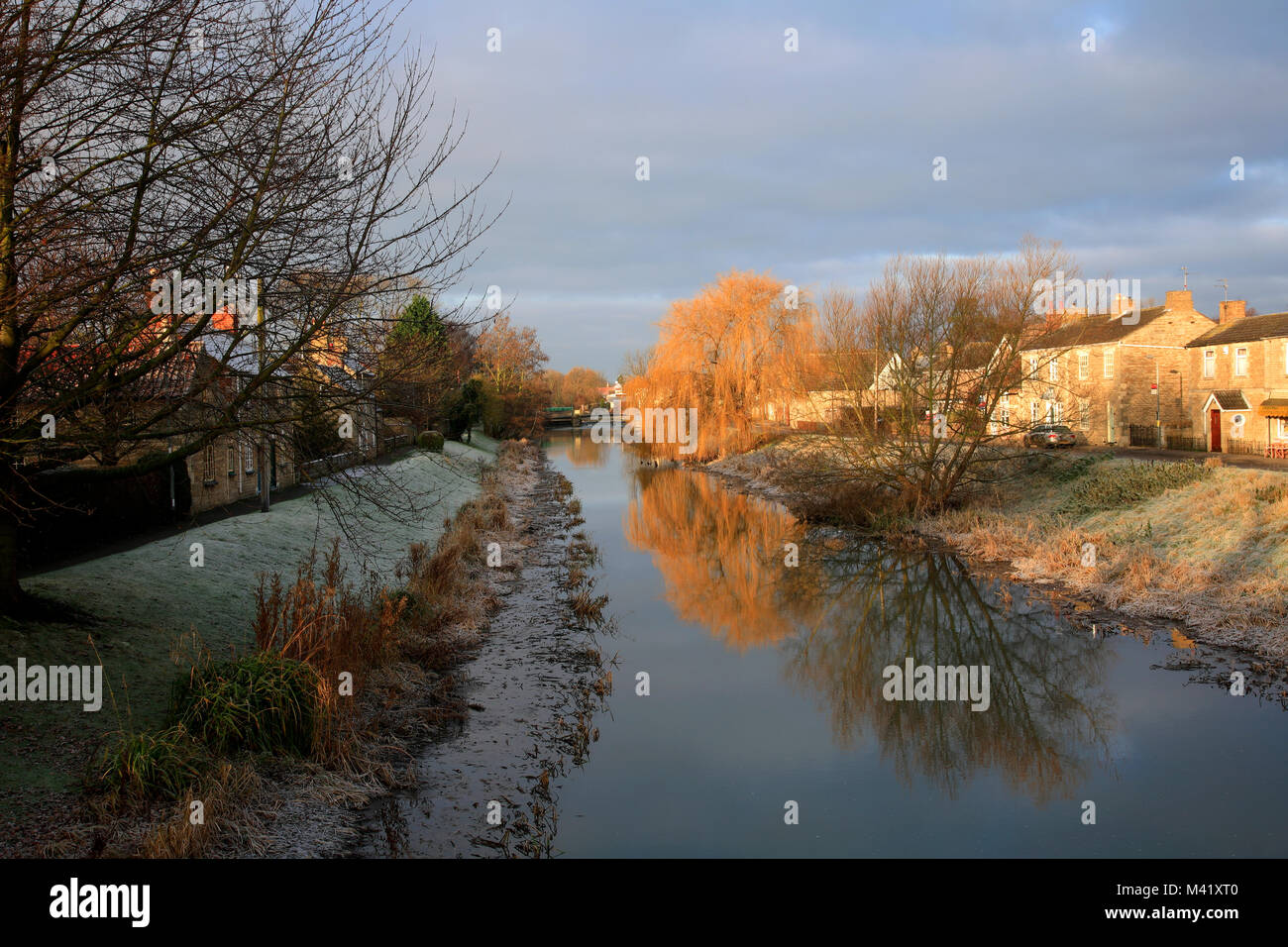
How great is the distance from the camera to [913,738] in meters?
9.02

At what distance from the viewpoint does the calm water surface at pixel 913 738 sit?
22.4ft

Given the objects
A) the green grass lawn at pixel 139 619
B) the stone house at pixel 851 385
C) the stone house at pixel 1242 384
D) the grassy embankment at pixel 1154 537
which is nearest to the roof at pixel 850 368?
the stone house at pixel 851 385

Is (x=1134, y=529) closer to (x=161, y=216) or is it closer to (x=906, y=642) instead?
(x=906, y=642)

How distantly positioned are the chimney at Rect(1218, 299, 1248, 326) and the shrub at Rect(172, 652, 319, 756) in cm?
3926

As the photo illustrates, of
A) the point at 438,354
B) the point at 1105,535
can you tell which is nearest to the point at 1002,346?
the point at 1105,535

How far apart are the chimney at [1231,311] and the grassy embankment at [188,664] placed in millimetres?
36260

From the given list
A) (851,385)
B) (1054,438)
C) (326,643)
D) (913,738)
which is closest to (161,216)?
(326,643)

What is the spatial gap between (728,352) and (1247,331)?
1986 cm

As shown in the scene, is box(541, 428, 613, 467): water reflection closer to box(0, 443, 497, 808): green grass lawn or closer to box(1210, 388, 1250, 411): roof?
box(1210, 388, 1250, 411): roof

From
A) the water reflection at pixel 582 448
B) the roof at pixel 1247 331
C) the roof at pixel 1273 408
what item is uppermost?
the roof at pixel 1247 331

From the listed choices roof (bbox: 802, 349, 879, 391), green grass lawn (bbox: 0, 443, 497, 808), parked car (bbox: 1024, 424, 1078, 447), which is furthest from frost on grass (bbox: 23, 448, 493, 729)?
parked car (bbox: 1024, 424, 1078, 447)

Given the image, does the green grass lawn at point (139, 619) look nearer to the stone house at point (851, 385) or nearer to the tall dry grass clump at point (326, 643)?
the tall dry grass clump at point (326, 643)

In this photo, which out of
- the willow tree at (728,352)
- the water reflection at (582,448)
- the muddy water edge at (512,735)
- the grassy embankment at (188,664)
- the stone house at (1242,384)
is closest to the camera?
the grassy embankment at (188,664)

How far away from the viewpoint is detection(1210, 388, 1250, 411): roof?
30359 mm
